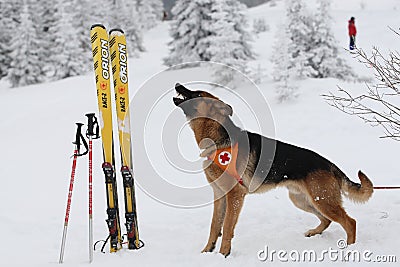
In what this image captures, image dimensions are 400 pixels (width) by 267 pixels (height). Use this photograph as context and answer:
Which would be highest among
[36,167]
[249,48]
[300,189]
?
[249,48]

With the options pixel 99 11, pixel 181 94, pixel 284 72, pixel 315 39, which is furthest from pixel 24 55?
pixel 181 94

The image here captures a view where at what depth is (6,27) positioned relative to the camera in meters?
33.8

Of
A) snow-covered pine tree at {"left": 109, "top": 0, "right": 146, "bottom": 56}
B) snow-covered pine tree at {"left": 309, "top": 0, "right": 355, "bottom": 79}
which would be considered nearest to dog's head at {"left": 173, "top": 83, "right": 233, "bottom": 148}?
snow-covered pine tree at {"left": 309, "top": 0, "right": 355, "bottom": 79}

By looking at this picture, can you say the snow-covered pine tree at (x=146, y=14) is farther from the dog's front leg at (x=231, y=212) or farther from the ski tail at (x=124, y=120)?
the dog's front leg at (x=231, y=212)

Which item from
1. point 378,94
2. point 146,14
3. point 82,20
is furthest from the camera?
point 146,14

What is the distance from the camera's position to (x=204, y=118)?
→ 4.71 m

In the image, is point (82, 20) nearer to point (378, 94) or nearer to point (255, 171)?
point (255, 171)

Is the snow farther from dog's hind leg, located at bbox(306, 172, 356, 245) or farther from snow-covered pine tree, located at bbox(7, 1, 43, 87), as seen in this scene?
snow-covered pine tree, located at bbox(7, 1, 43, 87)

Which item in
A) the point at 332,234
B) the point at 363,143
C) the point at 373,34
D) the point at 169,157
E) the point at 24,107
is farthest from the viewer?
the point at 373,34

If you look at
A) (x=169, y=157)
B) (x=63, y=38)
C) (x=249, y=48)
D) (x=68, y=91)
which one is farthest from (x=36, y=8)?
(x=169, y=157)

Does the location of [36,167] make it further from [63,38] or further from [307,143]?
[63,38]

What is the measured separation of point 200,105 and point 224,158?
2.13ft

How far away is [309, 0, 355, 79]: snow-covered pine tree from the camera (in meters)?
17.5

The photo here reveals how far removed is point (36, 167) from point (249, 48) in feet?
42.5
